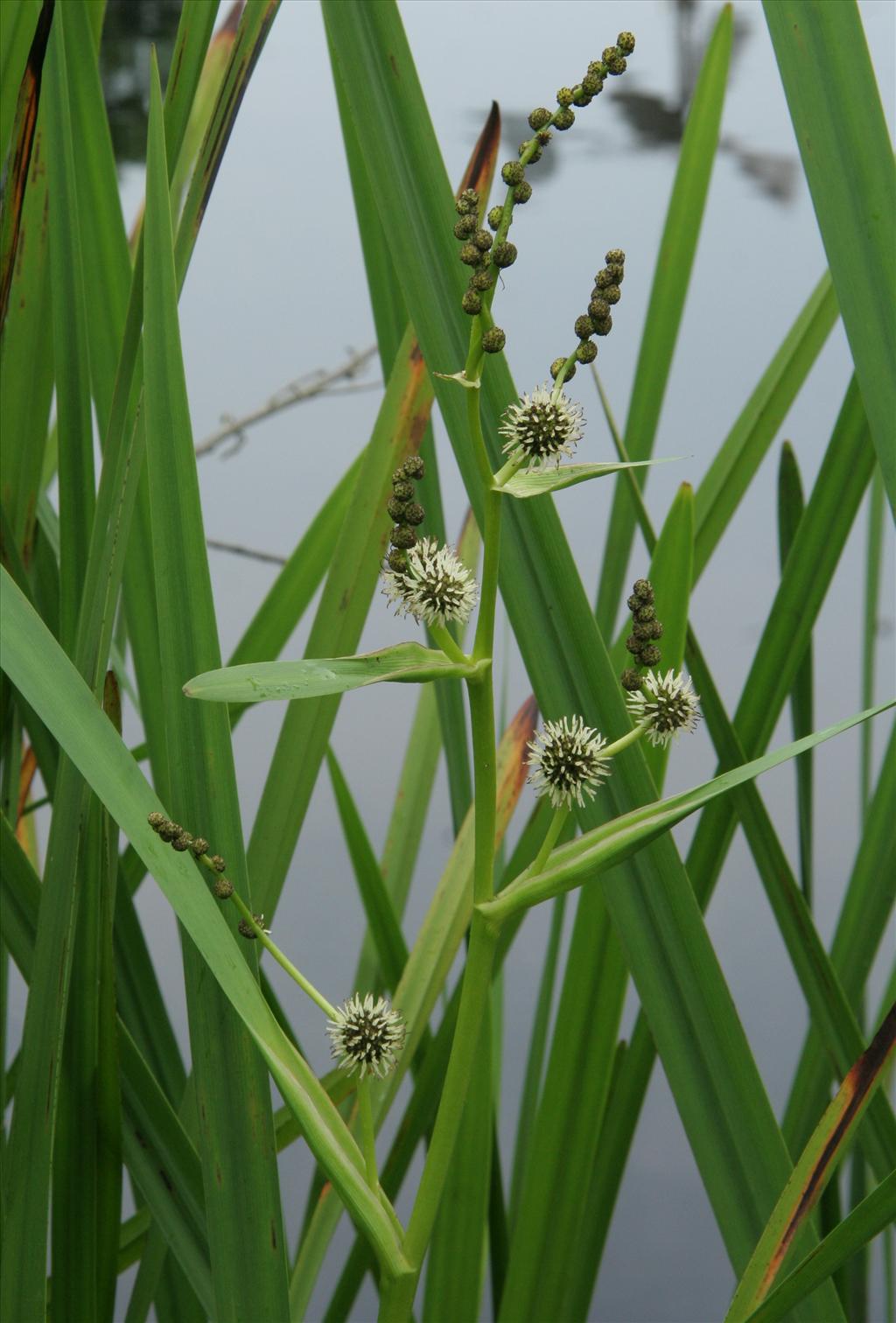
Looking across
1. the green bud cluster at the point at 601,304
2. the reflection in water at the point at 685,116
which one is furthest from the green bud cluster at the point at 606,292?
the reflection in water at the point at 685,116

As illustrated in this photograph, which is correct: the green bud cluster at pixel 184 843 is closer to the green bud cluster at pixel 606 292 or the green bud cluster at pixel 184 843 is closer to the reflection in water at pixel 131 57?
the green bud cluster at pixel 606 292

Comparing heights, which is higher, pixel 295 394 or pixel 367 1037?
pixel 295 394

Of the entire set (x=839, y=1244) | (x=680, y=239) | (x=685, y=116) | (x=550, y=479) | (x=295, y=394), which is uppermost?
(x=685, y=116)

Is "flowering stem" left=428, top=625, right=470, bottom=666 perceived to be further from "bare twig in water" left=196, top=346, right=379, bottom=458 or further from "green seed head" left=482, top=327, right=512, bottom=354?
"bare twig in water" left=196, top=346, right=379, bottom=458

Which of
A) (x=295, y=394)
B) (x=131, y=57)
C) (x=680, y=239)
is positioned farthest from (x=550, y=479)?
(x=131, y=57)

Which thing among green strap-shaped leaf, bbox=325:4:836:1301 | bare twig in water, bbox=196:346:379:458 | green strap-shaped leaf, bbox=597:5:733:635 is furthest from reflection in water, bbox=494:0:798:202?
green strap-shaped leaf, bbox=325:4:836:1301

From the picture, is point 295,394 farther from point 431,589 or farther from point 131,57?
point 431,589
